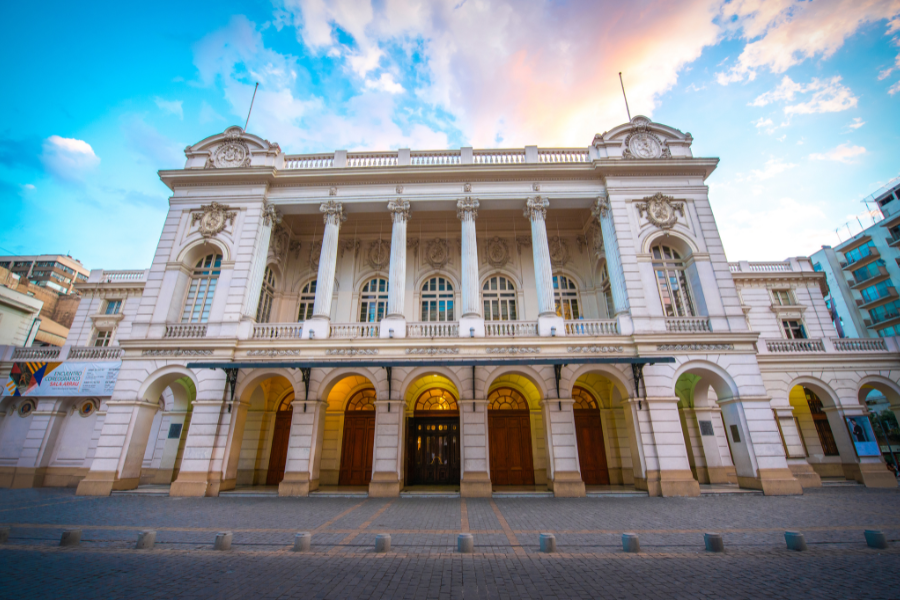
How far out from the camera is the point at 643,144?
698 inches

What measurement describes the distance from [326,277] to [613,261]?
12.7 metres

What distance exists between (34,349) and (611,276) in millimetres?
31540

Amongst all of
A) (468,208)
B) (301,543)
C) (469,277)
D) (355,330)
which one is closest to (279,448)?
(355,330)

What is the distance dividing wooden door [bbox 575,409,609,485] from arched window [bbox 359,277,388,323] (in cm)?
1079

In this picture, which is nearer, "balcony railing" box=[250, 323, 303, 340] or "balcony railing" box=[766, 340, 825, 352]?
"balcony railing" box=[250, 323, 303, 340]

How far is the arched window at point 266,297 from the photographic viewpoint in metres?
17.8

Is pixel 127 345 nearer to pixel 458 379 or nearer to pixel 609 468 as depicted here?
pixel 458 379

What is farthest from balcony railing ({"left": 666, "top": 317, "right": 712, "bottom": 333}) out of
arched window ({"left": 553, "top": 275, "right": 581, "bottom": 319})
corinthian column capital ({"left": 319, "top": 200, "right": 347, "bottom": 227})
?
corinthian column capital ({"left": 319, "top": 200, "right": 347, "bottom": 227})

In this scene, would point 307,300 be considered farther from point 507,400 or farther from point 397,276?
point 507,400

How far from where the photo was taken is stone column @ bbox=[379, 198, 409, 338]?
50.4 ft

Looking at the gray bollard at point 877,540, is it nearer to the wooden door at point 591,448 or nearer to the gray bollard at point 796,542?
the gray bollard at point 796,542

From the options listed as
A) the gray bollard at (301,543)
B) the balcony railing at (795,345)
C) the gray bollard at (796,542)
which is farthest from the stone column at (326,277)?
the balcony railing at (795,345)

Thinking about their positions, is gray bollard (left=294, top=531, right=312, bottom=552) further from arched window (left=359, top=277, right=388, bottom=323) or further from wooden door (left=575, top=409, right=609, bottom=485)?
arched window (left=359, top=277, right=388, bottom=323)

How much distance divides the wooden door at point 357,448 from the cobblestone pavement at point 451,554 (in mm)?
6004
